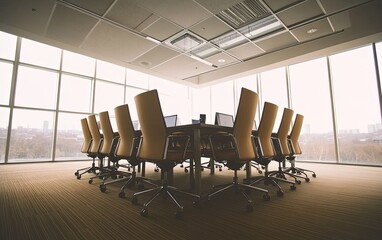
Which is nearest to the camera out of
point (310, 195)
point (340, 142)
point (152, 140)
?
point (152, 140)

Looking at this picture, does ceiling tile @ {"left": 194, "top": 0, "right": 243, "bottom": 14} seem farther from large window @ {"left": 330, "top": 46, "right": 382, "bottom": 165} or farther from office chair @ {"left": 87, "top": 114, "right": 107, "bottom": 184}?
large window @ {"left": 330, "top": 46, "right": 382, "bottom": 165}

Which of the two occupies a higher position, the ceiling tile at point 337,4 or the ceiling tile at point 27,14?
the ceiling tile at point 337,4

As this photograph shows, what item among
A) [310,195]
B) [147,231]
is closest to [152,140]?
[147,231]

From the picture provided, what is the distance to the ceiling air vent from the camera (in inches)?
153

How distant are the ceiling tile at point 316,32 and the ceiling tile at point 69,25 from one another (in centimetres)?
491

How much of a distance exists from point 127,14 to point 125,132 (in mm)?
2894

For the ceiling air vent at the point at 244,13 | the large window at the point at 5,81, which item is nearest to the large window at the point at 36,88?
the large window at the point at 5,81

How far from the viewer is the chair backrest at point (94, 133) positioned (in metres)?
3.53

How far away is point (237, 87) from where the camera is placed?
827cm

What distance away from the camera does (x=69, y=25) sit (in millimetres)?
4488

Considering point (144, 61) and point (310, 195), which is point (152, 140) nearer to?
point (310, 195)

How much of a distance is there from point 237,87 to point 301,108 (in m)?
2.71

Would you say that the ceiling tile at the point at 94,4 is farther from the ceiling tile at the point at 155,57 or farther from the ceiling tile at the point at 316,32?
the ceiling tile at the point at 316,32

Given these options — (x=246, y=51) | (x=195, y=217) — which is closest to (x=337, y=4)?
(x=246, y=51)
